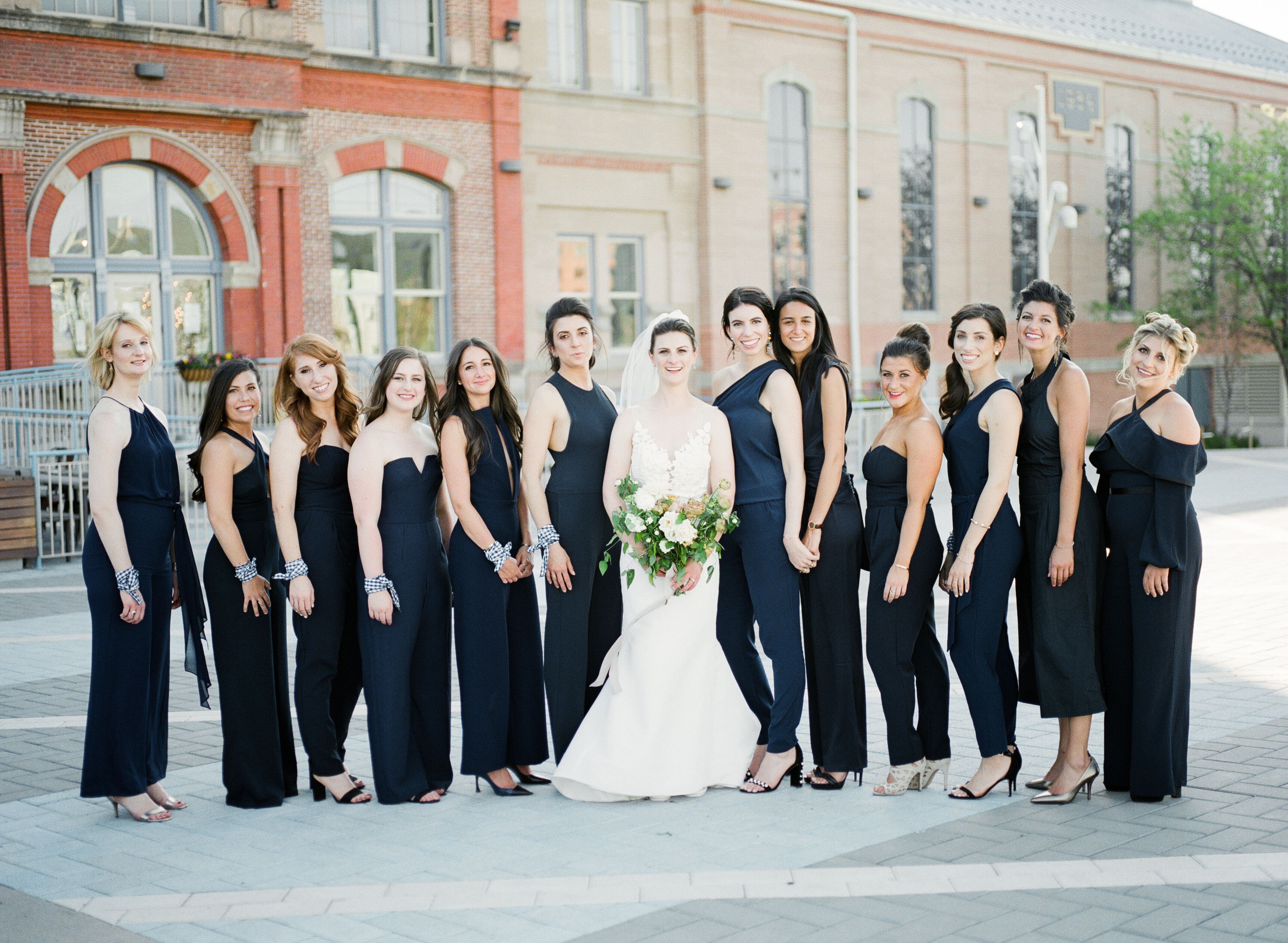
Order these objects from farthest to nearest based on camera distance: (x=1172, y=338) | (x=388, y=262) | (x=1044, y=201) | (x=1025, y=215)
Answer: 1. (x=1025, y=215)
2. (x=1044, y=201)
3. (x=388, y=262)
4. (x=1172, y=338)

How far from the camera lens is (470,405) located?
20.3ft

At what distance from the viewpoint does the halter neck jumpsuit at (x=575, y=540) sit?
6207mm

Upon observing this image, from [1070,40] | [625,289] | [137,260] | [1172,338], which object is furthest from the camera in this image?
[1070,40]

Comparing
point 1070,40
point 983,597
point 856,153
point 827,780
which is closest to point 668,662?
point 827,780

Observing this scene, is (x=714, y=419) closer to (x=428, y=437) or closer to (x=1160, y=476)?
(x=428, y=437)

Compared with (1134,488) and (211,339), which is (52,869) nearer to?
(1134,488)

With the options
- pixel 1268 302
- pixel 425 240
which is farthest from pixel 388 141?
pixel 1268 302

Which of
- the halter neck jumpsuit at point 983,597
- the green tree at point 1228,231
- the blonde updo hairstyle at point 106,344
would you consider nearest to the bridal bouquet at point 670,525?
the halter neck jumpsuit at point 983,597

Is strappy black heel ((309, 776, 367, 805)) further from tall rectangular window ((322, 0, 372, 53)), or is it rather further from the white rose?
tall rectangular window ((322, 0, 372, 53))

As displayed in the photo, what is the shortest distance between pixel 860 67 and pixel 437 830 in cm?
2465

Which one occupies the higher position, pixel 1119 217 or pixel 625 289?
pixel 1119 217

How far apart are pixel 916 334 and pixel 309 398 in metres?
2.86

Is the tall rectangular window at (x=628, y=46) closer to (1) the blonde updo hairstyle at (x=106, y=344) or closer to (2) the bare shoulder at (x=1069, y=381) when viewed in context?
(1) the blonde updo hairstyle at (x=106, y=344)

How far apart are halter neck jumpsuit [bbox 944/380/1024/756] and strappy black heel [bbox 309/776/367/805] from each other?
2739 millimetres
